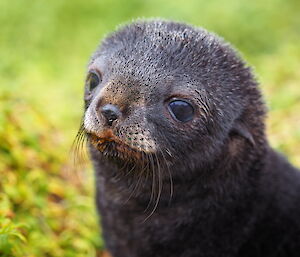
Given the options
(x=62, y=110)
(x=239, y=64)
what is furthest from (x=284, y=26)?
(x=239, y=64)

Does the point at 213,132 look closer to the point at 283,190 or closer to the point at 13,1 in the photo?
the point at 283,190

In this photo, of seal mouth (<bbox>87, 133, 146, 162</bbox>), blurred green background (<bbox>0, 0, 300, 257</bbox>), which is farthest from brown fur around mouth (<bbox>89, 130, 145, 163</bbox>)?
blurred green background (<bbox>0, 0, 300, 257</bbox>)

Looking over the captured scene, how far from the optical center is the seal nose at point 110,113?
12.3ft

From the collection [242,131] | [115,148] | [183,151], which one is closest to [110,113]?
[115,148]

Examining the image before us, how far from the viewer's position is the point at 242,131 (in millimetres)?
4332

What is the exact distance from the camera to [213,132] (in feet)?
13.7

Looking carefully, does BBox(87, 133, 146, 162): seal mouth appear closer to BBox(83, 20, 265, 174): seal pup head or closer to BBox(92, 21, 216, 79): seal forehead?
BBox(83, 20, 265, 174): seal pup head

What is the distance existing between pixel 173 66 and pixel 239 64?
27.9 inches

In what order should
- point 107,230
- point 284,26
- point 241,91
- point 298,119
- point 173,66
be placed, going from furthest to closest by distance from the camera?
point 284,26 < point 298,119 < point 107,230 < point 241,91 < point 173,66

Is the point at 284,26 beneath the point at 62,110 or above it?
above

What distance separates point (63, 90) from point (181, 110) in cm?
701

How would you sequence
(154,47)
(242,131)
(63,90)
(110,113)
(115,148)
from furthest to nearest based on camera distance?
1. (63,90)
2. (242,131)
3. (154,47)
4. (115,148)
5. (110,113)

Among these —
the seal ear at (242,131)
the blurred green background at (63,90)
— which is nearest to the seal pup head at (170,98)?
the seal ear at (242,131)

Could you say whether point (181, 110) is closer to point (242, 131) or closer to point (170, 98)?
point (170, 98)
